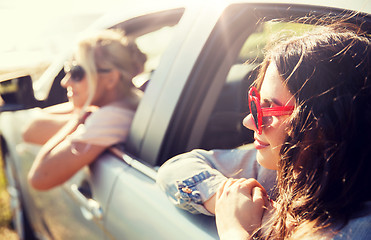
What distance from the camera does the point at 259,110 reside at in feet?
3.36

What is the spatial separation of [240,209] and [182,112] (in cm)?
58

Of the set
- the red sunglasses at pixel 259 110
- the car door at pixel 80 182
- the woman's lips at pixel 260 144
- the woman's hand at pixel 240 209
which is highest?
the red sunglasses at pixel 259 110

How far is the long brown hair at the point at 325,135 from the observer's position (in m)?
0.88

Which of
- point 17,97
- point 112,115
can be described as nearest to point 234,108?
point 112,115

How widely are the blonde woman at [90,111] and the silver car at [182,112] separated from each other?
0.09 metres

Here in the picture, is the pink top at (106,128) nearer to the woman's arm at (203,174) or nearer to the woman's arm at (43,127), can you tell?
the woman's arm at (43,127)

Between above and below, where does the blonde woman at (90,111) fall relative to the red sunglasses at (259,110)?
below

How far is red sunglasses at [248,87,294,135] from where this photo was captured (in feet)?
3.22

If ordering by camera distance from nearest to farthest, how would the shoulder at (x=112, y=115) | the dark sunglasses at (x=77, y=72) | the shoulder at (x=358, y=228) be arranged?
the shoulder at (x=358, y=228)
the shoulder at (x=112, y=115)
the dark sunglasses at (x=77, y=72)

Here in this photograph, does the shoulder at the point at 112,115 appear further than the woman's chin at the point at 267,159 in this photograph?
Yes

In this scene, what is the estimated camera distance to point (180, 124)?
1.53m

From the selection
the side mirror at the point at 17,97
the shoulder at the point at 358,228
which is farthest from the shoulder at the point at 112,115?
the shoulder at the point at 358,228

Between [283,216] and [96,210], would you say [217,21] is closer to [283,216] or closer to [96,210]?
[283,216]

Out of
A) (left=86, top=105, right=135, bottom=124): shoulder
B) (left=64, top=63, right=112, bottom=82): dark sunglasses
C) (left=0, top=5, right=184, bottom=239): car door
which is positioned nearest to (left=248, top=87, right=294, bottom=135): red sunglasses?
(left=0, top=5, right=184, bottom=239): car door
